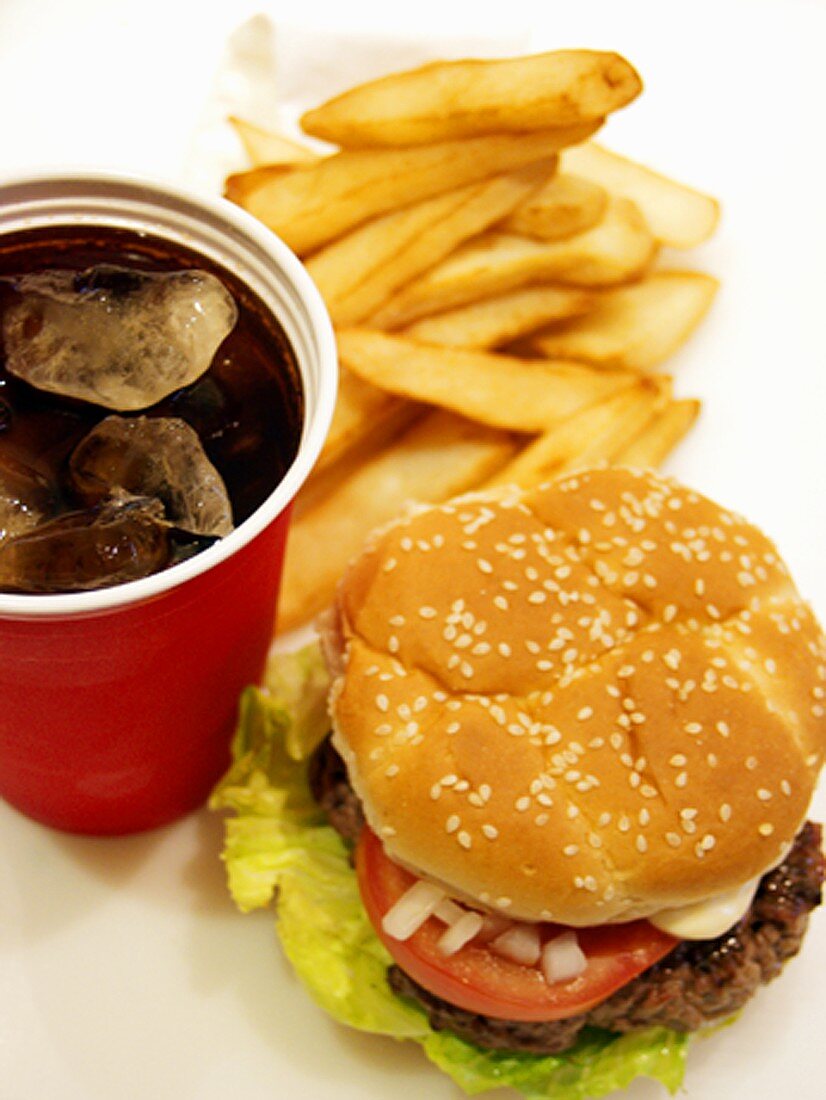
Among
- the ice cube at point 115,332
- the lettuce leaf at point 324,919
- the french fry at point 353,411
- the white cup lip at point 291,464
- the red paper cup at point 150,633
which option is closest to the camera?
the white cup lip at point 291,464

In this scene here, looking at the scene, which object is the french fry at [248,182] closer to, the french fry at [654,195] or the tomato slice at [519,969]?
the french fry at [654,195]

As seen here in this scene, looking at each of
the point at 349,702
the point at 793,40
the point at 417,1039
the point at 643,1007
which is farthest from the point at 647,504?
the point at 793,40

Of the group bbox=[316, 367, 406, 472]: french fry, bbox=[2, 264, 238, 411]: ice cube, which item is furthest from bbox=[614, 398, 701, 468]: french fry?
bbox=[2, 264, 238, 411]: ice cube

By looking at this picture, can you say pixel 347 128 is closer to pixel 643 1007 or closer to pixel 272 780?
pixel 272 780

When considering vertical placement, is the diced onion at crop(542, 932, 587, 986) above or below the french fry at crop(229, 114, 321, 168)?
below

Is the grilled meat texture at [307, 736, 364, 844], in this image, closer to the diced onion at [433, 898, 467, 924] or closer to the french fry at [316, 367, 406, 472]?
the diced onion at [433, 898, 467, 924]

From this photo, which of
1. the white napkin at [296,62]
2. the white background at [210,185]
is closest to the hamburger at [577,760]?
the white background at [210,185]
